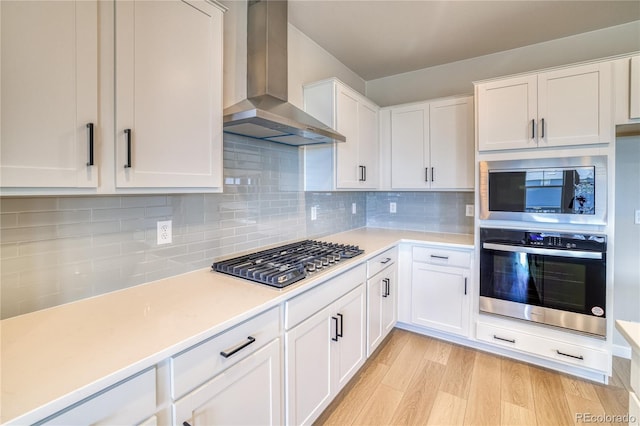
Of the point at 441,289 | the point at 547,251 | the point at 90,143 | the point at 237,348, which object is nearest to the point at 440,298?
the point at 441,289

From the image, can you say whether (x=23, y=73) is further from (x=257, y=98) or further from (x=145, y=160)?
(x=257, y=98)

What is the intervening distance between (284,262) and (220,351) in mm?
678

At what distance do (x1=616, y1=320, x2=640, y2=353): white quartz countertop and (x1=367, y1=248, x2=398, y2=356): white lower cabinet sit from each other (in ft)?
4.35

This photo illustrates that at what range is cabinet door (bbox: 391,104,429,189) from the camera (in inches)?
113

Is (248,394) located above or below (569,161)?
below

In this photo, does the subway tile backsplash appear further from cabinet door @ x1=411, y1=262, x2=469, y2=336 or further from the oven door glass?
the oven door glass

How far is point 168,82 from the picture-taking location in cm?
Result: 122

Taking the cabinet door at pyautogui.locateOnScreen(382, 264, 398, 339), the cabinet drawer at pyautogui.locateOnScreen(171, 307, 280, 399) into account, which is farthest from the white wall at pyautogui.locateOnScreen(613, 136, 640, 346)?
the cabinet drawer at pyautogui.locateOnScreen(171, 307, 280, 399)

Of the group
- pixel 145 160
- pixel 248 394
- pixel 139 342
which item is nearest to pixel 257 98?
pixel 145 160

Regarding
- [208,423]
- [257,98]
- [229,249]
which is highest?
[257,98]

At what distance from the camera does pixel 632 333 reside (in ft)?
3.09

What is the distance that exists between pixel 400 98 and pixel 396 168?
0.89 metres

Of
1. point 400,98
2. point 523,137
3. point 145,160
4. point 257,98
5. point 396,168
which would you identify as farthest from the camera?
point 400,98

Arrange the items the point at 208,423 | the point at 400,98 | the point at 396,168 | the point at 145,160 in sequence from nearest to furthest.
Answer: the point at 208,423 → the point at 145,160 → the point at 396,168 → the point at 400,98
